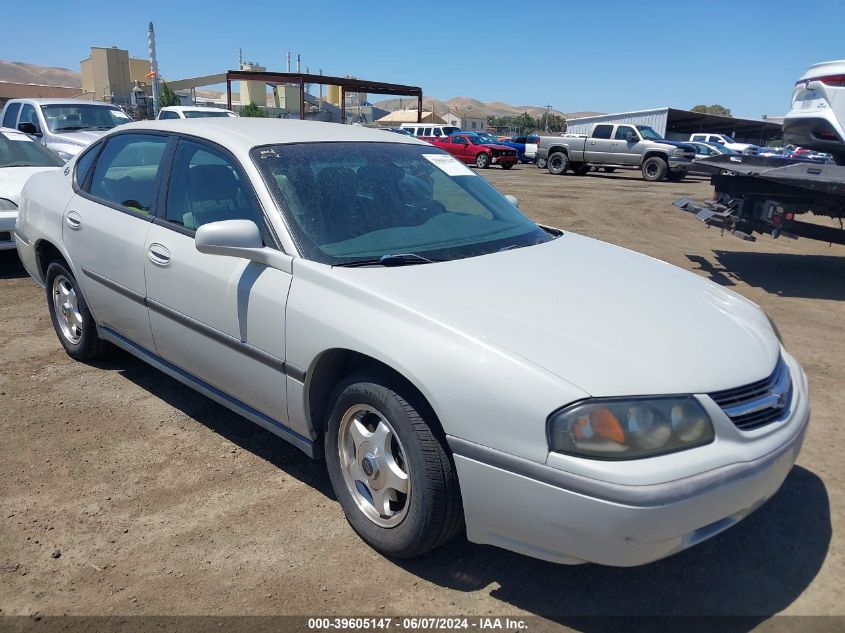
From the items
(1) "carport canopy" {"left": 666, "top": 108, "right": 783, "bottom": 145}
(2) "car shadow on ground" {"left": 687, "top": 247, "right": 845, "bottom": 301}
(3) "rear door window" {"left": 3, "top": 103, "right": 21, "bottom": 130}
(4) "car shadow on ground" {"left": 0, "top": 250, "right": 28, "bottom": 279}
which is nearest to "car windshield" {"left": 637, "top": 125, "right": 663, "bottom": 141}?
(2) "car shadow on ground" {"left": 687, "top": 247, "right": 845, "bottom": 301}

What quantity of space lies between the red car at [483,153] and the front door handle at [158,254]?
2436 centimetres

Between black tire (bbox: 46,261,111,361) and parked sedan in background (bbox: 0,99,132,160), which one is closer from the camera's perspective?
black tire (bbox: 46,261,111,361)

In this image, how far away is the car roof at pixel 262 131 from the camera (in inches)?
133

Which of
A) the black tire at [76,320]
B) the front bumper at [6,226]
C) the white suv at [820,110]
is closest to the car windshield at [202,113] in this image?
the front bumper at [6,226]

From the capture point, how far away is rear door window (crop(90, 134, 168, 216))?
148 inches

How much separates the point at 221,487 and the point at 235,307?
891mm

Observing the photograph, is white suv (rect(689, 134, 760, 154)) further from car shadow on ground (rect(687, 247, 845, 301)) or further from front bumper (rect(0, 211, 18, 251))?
front bumper (rect(0, 211, 18, 251))

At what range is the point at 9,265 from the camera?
25.3 ft

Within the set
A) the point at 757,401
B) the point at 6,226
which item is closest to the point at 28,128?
the point at 6,226

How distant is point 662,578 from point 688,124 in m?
56.3

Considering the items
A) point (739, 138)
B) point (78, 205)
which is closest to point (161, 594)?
point (78, 205)

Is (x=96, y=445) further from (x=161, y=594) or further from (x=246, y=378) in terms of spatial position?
(x=161, y=594)

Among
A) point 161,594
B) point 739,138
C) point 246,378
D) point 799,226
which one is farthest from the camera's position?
point 739,138

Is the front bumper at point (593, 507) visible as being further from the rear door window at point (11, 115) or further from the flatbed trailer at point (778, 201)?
the rear door window at point (11, 115)
